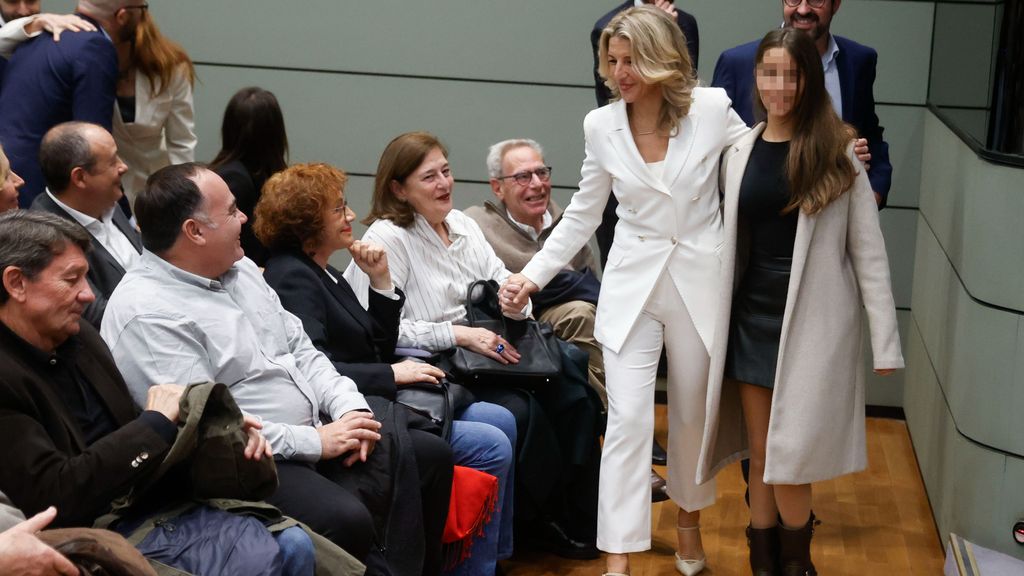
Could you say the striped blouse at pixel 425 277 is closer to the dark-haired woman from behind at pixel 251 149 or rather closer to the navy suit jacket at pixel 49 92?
the dark-haired woman from behind at pixel 251 149

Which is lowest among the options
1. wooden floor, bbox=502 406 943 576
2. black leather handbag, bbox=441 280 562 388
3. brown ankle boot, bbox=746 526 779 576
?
wooden floor, bbox=502 406 943 576

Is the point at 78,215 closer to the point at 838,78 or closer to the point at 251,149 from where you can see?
the point at 251,149

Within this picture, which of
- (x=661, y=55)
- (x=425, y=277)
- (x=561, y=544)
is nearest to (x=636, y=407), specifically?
(x=561, y=544)

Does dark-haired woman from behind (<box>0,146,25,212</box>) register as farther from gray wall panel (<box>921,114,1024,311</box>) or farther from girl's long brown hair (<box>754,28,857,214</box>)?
gray wall panel (<box>921,114,1024,311</box>)

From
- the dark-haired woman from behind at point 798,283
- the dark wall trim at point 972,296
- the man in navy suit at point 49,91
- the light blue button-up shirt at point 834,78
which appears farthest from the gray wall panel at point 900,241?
the man in navy suit at point 49,91

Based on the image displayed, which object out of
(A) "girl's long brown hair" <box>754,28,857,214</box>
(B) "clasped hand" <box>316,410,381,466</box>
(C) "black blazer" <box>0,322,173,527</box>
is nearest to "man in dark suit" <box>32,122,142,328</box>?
(B) "clasped hand" <box>316,410,381,466</box>

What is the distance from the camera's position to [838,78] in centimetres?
445

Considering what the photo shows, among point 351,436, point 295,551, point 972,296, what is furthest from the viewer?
point 972,296

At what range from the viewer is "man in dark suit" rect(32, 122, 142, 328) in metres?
3.42

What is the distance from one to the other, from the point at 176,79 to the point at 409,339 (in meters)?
1.45

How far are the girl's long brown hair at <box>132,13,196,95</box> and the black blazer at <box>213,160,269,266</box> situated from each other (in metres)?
0.38

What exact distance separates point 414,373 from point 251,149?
138 centimetres

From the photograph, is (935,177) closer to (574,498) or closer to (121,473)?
(574,498)

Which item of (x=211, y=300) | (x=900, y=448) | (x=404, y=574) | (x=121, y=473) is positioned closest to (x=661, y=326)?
(x=404, y=574)
